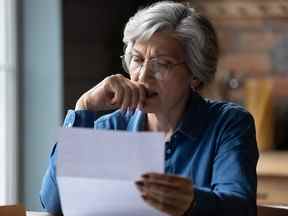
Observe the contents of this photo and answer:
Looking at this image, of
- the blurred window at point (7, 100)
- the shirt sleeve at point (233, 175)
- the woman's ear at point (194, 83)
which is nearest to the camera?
the shirt sleeve at point (233, 175)

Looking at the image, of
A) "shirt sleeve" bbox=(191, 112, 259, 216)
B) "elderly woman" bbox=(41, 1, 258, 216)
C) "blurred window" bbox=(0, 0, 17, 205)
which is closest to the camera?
"shirt sleeve" bbox=(191, 112, 259, 216)

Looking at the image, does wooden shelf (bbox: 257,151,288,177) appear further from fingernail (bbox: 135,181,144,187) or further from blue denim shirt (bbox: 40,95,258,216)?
fingernail (bbox: 135,181,144,187)

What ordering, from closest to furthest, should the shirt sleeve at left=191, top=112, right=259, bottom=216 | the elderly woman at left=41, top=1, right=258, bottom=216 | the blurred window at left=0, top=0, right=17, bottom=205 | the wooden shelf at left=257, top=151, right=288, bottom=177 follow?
1. the shirt sleeve at left=191, top=112, right=259, bottom=216
2. the elderly woman at left=41, top=1, right=258, bottom=216
3. the blurred window at left=0, top=0, right=17, bottom=205
4. the wooden shelf at left=257, top=151, right=288, bottom=177

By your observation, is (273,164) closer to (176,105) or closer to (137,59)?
(176,105)

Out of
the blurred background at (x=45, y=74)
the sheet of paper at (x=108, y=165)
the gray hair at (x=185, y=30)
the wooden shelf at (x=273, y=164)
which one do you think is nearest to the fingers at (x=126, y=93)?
the gray hair at (x=185, y=30)

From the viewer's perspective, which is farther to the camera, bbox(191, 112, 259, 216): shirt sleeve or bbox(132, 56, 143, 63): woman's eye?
bbox(132, 56, 143, 63): woman's eye

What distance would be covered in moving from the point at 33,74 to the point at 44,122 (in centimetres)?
19

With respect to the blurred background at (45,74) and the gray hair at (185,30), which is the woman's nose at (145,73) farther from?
the blurred background at (45,74)

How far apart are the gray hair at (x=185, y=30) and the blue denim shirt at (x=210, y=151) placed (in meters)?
0.10

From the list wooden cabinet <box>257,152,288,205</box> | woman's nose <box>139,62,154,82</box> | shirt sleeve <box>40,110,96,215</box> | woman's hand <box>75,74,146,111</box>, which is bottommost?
wooden cabinet <box>257,152,288,205</box>

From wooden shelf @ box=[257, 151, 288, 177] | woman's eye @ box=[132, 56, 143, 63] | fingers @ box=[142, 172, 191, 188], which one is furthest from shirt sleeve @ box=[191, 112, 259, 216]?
wooden shelf @ box=[257, 151, 288, 177]

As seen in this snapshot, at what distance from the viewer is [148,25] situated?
1.68m

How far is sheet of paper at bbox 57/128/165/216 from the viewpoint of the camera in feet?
4.11

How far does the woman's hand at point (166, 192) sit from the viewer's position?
124cm
